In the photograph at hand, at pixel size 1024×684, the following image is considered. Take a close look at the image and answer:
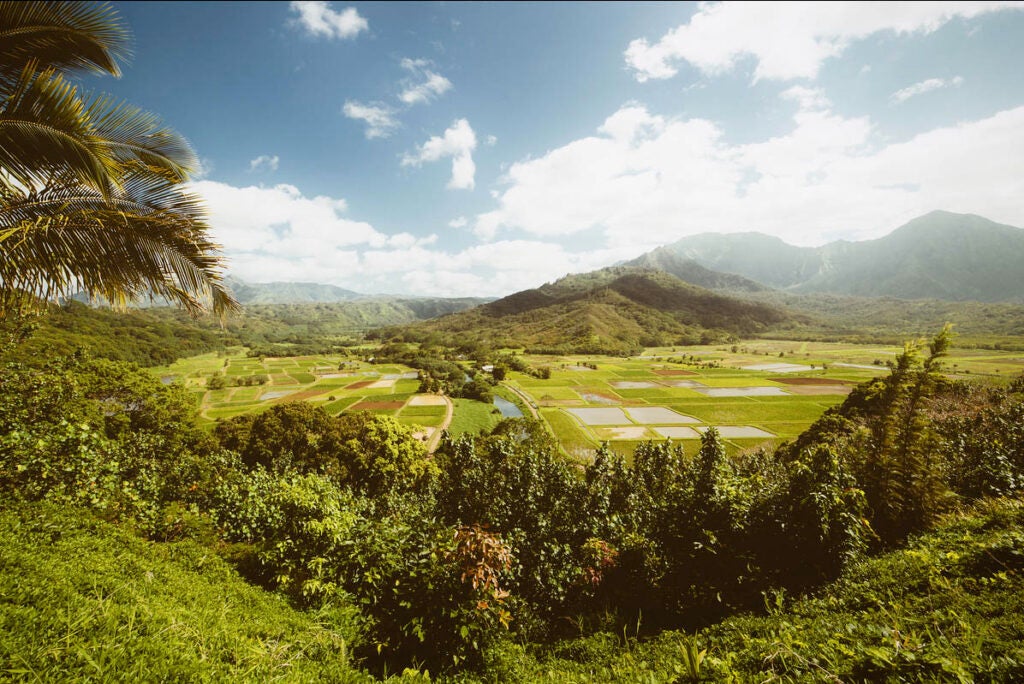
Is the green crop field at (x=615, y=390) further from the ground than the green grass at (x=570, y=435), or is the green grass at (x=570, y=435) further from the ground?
the green crop field at (x=615, y=390)

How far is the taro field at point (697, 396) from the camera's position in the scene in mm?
45812

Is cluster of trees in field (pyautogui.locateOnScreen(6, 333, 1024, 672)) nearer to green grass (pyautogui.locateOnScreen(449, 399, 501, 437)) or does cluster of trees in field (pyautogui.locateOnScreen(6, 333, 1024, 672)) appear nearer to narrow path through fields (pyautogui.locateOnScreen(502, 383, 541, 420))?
green grass (pyautogui.locateOnScreen(449, 399, 501, 437))

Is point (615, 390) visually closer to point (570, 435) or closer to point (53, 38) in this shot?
point (570, 435)

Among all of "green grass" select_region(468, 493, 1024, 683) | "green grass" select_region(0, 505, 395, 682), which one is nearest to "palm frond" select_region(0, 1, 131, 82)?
"green grass" select_region(0, 505, 395, 682)

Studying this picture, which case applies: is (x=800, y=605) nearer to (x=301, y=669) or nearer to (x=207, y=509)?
(x=301, y=669)

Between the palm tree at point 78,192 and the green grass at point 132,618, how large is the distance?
3.79 metres

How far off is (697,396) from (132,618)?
235 ft

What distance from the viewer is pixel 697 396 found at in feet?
211

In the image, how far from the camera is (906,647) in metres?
3.88

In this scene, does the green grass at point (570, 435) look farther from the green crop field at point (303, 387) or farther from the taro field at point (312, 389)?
the green crop field at point (303, 387)

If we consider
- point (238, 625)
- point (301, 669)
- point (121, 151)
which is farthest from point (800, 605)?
point (121, 151)

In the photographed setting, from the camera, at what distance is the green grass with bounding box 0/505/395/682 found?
350 centimetres

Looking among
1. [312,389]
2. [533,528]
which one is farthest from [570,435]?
[312,389]

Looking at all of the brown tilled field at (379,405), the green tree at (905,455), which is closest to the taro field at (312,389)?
the brown tilled field at (379,405)
